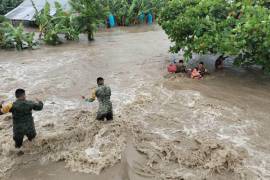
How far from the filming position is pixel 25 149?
7238mm

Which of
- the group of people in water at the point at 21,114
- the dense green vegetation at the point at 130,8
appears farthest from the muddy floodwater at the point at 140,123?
the dense green vegetation at the point at 130,8

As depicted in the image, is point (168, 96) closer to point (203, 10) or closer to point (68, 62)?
point (203, 10)

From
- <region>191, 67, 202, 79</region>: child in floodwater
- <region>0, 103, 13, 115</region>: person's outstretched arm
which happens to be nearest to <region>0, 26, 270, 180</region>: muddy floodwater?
<region>191, 67, 202, 79</region>: child in floodwater

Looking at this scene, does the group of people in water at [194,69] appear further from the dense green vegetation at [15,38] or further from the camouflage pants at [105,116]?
the dense green vegetation at [15,38]

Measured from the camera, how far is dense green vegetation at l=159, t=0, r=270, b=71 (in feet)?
32.9

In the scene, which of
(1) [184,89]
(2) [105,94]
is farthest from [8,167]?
(1) [184,89]

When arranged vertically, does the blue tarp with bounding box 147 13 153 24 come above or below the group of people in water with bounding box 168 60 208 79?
above

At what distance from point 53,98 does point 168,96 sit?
3488mm

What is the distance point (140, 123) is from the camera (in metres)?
8.73

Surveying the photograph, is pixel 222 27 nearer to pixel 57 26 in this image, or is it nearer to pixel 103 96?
pixel 103 96

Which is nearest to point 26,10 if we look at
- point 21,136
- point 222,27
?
point 222,27

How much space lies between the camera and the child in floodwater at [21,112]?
21.7 feet

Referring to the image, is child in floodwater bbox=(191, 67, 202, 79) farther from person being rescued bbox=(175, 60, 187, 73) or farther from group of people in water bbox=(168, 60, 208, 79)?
person being rescued bbox=(175, 60, 187, 73)

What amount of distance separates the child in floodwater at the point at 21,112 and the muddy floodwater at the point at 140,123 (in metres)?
0.44
